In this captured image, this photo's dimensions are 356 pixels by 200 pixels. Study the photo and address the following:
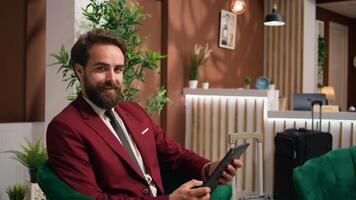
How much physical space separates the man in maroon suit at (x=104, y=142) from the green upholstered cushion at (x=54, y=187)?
23mm

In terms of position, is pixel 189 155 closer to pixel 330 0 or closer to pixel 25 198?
pixel 25 198

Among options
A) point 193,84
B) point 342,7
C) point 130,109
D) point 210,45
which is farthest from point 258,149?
point 342,7

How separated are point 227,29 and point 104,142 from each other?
185 inches

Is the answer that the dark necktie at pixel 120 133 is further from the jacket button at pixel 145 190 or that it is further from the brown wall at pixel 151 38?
the brown wall at pixel 151 38

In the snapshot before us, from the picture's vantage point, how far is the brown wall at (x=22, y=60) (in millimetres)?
3783

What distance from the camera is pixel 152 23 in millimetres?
5102

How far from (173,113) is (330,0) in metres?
4.08

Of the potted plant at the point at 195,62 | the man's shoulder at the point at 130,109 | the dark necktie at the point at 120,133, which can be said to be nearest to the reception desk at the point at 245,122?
the potted plant at the point at 195,62

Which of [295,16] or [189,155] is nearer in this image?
[189,155]

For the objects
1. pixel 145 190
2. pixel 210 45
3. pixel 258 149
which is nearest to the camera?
pixel 145 190

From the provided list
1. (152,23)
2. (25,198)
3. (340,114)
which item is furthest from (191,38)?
(25,198)

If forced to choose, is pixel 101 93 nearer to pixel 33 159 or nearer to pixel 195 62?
pixel 33 159

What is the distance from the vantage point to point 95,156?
1854 mm

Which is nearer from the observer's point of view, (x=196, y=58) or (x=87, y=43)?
(x=87, y=43)
